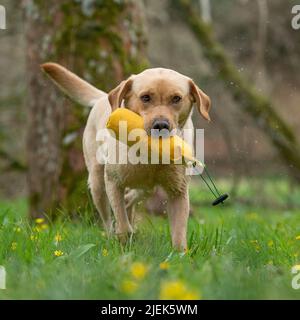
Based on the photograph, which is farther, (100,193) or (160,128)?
(100,193)

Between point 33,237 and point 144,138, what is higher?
point 144,138

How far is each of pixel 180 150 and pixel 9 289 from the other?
5.07ft

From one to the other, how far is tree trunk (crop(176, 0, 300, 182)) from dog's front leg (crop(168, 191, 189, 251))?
5081 millimetres

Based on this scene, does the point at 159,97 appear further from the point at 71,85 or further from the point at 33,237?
the point at 71,85

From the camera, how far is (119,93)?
422cm

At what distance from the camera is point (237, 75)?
32.0 feet

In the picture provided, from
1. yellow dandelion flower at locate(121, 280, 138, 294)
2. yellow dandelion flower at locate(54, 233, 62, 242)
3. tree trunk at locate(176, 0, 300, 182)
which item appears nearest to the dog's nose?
yellow dandelion flower at locate(54, 233, 62, 242)

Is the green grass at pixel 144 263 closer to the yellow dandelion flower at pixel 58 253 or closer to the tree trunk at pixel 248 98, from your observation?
the yellow dandelion flower at pixel 58 253

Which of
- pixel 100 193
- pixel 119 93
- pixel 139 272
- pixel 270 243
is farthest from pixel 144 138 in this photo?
pixel 139 272

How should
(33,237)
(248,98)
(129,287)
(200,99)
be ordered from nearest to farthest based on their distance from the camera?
1. (129,287)
2. (33,237)
3. (200,99)
4. (248,98)

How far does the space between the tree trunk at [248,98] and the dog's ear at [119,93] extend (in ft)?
17.3

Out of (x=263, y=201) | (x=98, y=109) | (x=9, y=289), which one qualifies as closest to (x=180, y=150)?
(x=98, y=109)

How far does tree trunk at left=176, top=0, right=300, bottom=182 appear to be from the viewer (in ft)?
30.8

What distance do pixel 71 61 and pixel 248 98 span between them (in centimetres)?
367
